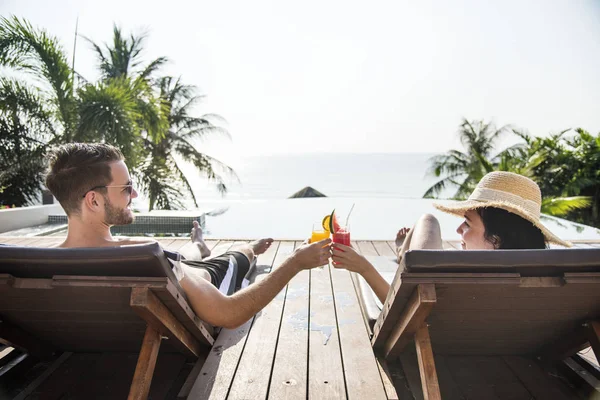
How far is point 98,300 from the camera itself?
1541 millimetres

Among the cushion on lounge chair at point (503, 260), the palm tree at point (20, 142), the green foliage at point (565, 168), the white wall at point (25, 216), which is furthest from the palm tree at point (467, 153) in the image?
the cushion on lounge chair at point (503, 260)

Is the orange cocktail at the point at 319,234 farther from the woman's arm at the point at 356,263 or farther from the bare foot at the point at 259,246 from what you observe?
the bare foot at the point at 259,246

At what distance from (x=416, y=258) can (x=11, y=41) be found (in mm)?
8872

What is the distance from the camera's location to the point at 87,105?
8.02 metres

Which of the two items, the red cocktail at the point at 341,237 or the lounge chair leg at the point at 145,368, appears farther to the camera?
the red cocktail at the point at 341,237

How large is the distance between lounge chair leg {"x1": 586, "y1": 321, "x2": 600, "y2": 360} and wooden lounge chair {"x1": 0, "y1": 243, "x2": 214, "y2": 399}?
1.63 m

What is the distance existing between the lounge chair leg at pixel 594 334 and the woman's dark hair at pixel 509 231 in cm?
36

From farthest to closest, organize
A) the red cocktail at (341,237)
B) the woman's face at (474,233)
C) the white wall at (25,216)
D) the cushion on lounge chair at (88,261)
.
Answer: the white wall at (25,216), the red cocktail at (341,237), the woman's face at (474,233), the cushion on lounge chair at (88,261)

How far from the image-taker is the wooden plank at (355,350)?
67.7 inches

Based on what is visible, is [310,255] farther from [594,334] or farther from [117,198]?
[594,334]

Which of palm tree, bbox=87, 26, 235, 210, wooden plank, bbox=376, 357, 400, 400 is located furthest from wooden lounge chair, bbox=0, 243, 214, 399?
palm tree, bbox=87, 26, 235, 210

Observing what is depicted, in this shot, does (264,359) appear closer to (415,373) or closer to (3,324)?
(415,373)

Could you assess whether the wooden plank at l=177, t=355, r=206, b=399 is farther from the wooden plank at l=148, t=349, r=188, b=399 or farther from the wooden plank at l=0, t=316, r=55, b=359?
the wooden plank at l=0, t=316, r=55, b=359

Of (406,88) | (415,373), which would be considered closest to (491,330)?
(415,373)
